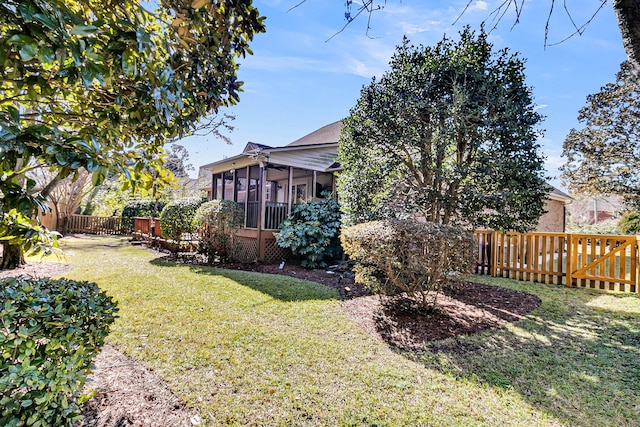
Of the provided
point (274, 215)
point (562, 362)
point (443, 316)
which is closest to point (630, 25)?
point (562, 362)

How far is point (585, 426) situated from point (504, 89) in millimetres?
5642

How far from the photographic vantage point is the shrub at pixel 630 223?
1535 cm

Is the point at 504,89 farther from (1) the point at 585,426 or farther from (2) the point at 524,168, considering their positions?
(1) the point at 585,426

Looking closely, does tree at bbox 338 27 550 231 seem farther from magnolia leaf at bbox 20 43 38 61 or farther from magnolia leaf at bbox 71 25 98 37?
magnolia leaf at bbox 20 43 38 61

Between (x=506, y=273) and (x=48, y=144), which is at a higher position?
(x=48, y=144)

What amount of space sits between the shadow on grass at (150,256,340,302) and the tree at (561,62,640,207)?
1473 cm

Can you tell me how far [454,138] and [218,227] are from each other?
7.10 metres

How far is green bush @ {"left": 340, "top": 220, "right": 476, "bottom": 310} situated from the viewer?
188 inches

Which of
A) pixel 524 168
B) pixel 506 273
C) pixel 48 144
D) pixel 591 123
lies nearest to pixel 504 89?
pixel 524 168

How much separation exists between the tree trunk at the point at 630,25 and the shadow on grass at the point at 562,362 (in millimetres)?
2947

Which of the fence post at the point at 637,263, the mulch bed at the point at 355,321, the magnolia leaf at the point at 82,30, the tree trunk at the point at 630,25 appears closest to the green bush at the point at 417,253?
the mulch bed at the point at 355,321

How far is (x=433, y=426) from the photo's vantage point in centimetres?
256

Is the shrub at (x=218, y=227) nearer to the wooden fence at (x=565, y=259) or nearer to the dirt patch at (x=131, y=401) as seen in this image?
the dirt patch at (x=131, y=401)

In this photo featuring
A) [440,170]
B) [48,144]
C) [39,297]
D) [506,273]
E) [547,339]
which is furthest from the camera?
[506,273]
